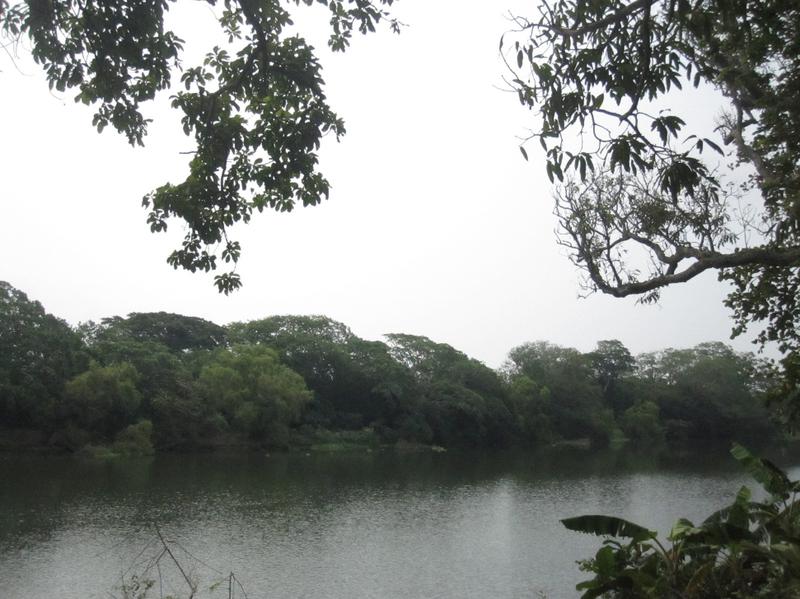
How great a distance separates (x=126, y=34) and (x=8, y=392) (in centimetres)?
2851

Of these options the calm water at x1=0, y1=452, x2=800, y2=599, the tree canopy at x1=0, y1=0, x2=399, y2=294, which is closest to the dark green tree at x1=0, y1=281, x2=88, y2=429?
the calm water at x1=0, y1=452, x2=800, y2=599

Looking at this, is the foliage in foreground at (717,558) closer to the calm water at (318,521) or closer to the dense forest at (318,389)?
the calm water at (318,521)

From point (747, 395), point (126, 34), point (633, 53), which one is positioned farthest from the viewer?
point (747, 395)

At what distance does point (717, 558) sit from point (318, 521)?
15.3 metres

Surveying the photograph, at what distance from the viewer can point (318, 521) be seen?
1909cm

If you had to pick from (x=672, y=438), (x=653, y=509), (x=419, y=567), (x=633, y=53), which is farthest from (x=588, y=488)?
(x=672, y=438)

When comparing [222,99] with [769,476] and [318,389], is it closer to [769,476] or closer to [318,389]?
[769,476]

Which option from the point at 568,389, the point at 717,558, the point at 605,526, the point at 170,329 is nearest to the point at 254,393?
the point at 170,329

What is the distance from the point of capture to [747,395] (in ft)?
182

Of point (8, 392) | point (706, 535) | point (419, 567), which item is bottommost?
point (419, 567)

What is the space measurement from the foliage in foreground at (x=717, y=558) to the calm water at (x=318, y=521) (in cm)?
463

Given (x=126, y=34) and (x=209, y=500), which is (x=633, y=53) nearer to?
(x=126, y=34)

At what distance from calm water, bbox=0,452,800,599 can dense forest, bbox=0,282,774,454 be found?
117 inches

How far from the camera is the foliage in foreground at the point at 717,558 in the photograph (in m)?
4.56
